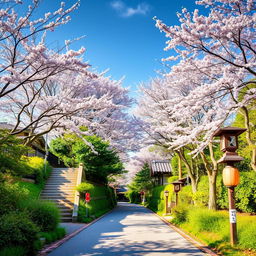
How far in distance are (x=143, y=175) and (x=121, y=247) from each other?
3157cm

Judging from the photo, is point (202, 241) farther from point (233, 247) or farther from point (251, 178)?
point (251, 178)

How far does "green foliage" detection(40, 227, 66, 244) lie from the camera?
8.08 meters

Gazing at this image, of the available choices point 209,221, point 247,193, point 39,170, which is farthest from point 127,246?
point 39,170

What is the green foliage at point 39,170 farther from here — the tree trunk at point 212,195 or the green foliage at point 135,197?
the green foliage at point 135,197

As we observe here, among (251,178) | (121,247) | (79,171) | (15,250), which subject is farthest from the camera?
(79,171)

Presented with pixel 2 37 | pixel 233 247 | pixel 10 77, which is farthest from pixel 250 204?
pixel 2 37

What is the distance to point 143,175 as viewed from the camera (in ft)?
127

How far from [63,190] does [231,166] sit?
13.0 meters

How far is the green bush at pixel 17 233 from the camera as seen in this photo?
579 cm

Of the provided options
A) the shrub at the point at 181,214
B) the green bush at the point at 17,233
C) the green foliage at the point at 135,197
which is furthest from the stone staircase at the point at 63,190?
the green foliage at the point at 135,197

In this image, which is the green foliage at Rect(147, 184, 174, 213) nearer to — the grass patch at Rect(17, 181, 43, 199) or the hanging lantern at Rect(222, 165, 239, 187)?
the grass patch at Rect(17, 181, 43, 199)

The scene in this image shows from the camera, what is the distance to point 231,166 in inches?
305

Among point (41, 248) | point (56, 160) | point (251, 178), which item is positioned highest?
point (56, 160)

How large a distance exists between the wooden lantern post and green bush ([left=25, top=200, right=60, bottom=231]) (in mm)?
5906
